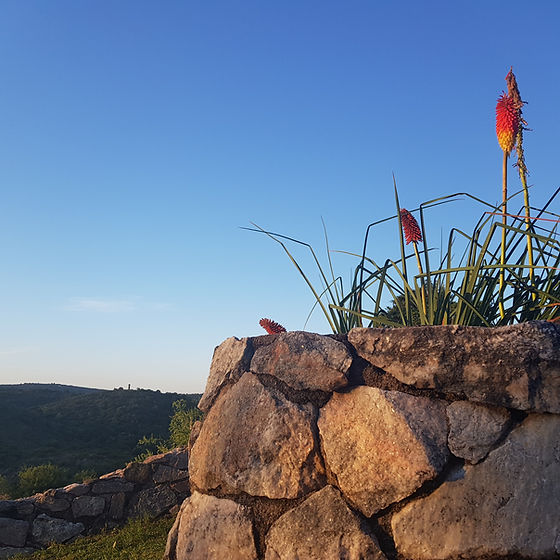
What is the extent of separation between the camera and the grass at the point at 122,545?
5.76 meters

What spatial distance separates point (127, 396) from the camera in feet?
101

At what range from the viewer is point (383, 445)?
7.57 feet

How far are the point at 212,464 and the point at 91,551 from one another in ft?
15.1

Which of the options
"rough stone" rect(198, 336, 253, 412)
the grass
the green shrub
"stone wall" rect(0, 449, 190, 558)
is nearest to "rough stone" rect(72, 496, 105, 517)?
"stone wall" rect(0, 449, 190, 558)

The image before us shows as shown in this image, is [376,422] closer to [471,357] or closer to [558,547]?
[471,357]

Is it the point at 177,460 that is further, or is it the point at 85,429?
the point at 85,429

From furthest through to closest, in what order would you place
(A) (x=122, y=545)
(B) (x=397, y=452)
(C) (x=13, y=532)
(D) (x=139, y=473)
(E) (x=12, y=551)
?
(D) (x=139, y=473) → (C) (x=13, y=532) → (E) (x=12, y=551) → (A) (x=122, y=545) → (B) (x=397, y=452)

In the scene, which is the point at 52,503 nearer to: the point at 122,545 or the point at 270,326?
the point at 122,545

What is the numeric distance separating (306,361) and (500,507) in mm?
965

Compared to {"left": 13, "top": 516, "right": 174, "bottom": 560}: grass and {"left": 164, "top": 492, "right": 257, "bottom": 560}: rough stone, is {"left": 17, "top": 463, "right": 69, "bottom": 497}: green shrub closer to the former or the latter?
{"left": 13, "top": 516, "right": 174, "bottom": 560}: grass

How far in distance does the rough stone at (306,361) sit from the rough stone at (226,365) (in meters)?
0.10

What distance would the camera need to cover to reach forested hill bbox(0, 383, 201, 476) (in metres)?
17.6

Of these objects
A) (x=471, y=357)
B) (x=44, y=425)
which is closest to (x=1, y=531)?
(x=471, y=357)

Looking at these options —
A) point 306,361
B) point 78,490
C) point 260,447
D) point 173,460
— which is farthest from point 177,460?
point 306,361
